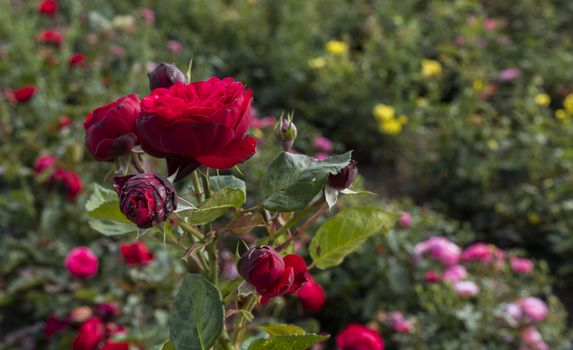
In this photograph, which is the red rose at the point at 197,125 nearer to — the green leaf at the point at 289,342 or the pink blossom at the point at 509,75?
the green leaf at the point at 289,342

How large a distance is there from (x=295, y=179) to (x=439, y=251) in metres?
1.35

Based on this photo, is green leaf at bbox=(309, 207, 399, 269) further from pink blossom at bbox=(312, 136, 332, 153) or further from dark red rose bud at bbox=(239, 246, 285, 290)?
pink blossom at bbox=(312, 136, 332, 153)

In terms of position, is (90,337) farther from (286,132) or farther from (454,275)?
(454,275)

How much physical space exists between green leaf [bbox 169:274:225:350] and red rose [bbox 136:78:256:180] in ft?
0.33

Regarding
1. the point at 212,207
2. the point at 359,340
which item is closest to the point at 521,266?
the point at 359,340

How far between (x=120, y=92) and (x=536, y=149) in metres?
1.62

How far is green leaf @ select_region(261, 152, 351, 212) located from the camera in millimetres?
550

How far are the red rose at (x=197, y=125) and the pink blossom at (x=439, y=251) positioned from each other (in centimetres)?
140

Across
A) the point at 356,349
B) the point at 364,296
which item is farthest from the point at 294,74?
the point at 356,349

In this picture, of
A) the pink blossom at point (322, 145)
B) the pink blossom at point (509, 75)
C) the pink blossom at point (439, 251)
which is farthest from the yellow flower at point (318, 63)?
the pink blossom at point (439, 251)

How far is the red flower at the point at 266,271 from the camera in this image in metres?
0.52

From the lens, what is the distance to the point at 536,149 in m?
2.53

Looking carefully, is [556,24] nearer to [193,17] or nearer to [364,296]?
[193,17]

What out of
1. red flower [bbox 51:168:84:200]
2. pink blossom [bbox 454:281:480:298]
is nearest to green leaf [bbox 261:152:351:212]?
pink blossom [bbox 454:281:480:298]
